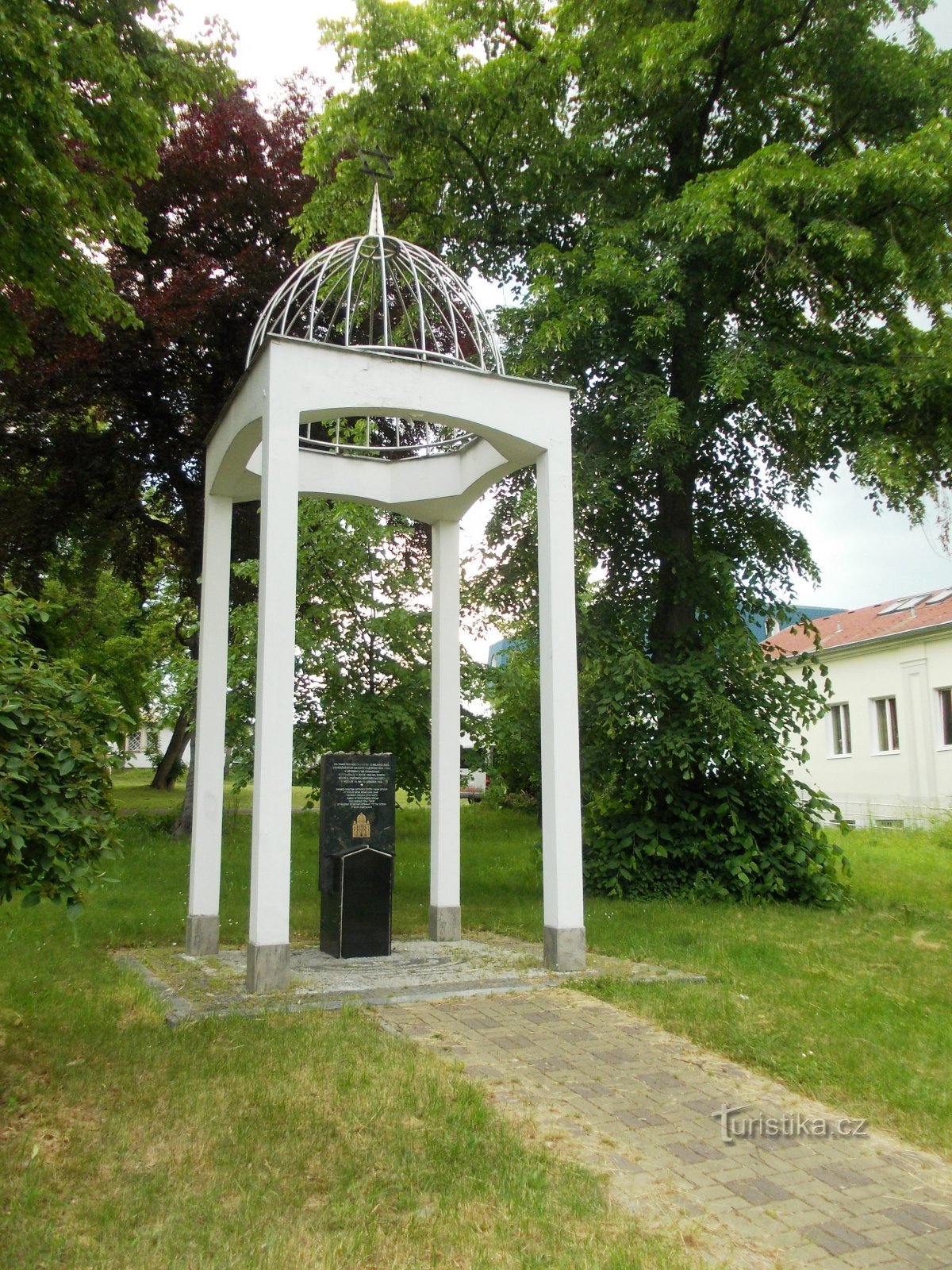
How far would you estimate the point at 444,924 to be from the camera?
32.3 ft

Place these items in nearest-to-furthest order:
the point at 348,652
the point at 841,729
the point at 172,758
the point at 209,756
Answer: the point at 209,756
the point at 348,652
the point at 841,729
the point at 172,758

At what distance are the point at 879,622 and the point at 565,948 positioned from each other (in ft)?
79.6

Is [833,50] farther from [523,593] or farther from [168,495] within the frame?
[168,495]

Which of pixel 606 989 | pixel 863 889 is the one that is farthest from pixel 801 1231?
pixel 863 889

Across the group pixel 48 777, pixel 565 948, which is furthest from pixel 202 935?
pixel 48 777

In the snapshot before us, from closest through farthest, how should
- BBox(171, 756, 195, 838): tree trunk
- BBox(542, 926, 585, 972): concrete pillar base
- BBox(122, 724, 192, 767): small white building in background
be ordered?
1. BBox(122, 724, 192, 767): small white building in background
2. BBox(542, 926, 585, 972): concrete pillar base
3. BBox(171, 756, 195, 838): tree trunk

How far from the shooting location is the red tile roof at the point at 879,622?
26.0m

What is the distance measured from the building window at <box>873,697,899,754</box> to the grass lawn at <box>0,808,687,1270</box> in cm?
2350

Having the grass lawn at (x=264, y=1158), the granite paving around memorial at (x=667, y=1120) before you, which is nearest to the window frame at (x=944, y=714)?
the granite paving around memorial at (x=667, y=1120)

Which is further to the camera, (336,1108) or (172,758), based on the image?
(172,758)

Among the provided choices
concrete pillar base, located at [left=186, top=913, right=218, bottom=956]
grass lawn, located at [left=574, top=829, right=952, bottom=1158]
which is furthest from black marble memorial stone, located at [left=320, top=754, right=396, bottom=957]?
grass lawn, located at [left=574, top=829, right=952, bottom=1158]

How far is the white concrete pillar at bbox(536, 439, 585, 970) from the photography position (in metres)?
7.96

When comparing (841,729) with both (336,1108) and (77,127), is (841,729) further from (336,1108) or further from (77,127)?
(336,1108)

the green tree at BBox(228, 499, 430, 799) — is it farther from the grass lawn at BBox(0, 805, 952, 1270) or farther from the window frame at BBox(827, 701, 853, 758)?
the window frame at BBox(827, 701, 853, 758)
